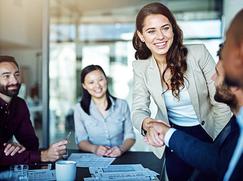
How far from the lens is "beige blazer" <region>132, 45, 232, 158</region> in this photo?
191 cm

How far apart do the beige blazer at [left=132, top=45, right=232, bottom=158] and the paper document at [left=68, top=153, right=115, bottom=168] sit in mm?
252

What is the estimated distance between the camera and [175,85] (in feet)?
Answer: 6.28

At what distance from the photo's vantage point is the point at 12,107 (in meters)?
2.14

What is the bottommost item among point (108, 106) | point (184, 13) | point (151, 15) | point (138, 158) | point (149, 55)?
point (138, 158)

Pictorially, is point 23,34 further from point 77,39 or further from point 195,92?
point 195,92

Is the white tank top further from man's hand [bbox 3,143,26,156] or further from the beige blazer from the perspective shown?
man's hand [bbox 3,143,26,156]

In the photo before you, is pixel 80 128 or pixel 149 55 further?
pixel 80 128

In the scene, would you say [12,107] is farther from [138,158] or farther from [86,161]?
[138,158]

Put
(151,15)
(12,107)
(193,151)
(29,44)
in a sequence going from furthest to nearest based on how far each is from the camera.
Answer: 1. (29,44)
2. (12,107)
3. (151,15)
4. (193,151)

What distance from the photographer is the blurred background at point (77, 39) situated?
5.43 metres

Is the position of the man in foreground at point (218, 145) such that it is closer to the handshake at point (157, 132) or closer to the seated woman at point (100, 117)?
the handshake at point (157, 132)

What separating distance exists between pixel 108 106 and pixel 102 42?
4.94 metres

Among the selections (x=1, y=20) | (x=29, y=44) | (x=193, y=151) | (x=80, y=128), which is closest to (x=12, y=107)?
(x=80, y=128)

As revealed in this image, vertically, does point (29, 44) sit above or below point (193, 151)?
above
